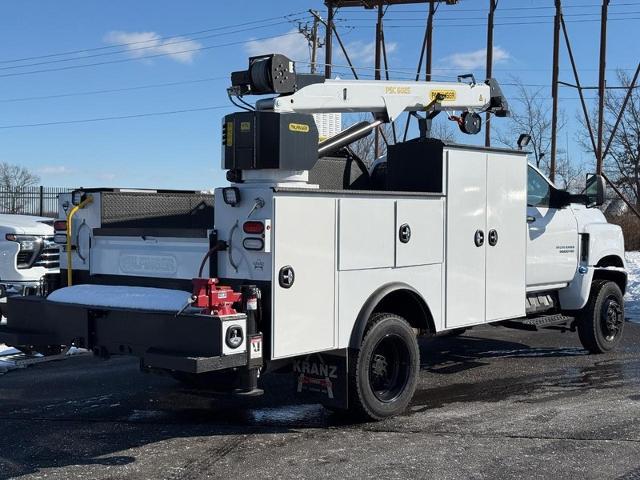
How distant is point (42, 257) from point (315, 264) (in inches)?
212

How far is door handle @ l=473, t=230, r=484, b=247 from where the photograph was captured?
6848mm

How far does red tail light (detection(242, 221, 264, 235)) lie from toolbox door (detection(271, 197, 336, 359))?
9 cm

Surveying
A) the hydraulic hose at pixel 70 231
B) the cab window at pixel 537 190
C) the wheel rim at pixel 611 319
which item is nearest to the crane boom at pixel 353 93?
the cab window at pixel 537 190

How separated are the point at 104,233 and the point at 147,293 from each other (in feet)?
2.75

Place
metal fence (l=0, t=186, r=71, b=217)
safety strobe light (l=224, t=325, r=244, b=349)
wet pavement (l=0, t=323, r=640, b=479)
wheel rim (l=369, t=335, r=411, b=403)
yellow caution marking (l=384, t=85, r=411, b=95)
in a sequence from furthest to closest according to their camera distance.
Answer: metal fence (l=0, t=186, r=71, b=217), yellow caution marking (l=384, t=85, r=411, b=95), wheel rim (l=369, t=335, r=411, b=403), wet pavement (l=0, t=323, r=640, b=479), safety strobe light (l=224, t=325, r=244, b=349)

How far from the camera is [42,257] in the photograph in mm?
9555

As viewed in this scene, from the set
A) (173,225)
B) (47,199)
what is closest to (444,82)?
(173,225)

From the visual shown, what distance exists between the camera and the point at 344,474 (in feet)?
16.0

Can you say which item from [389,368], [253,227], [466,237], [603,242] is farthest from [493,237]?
[253,227]

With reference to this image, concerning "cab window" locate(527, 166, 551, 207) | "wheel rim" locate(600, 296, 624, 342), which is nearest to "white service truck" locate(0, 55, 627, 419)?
"cab window" locate(527, 166, 551, 207)

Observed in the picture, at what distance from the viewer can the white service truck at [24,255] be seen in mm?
9305

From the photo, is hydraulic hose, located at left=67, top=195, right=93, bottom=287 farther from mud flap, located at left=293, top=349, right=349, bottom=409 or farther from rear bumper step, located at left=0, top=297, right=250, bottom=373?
mud flap, located at left=293, top=349, right=349, bottom=409

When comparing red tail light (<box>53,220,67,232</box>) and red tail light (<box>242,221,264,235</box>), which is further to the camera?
red tail light (<box>53,220,67,232</box>)

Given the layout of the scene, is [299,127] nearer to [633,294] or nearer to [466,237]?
[466,237]
